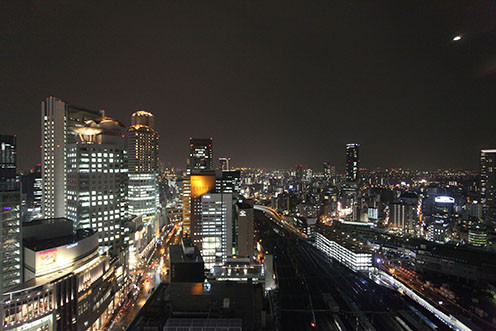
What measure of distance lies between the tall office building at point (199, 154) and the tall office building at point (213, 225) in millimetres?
12970

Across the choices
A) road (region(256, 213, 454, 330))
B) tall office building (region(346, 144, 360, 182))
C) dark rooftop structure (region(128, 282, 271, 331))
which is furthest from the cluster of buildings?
tall office building (region(346, 144, 360, 182))

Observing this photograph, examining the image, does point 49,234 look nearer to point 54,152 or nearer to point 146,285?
point 146,285

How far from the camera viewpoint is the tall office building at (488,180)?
2033 cm

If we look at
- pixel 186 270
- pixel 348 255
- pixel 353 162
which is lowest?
pixel 348 255

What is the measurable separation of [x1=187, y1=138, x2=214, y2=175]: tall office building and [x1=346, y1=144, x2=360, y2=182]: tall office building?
2758 centimetres

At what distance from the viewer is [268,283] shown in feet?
41.6

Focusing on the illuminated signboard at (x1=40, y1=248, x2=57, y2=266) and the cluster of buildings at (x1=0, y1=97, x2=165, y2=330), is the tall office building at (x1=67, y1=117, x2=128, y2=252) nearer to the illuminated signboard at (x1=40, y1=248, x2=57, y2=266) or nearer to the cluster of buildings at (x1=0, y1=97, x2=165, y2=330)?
the cluster of buildings at (x1=0, y1=97, x2=165, y2=330)

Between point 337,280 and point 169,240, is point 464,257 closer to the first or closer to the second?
point 337,280

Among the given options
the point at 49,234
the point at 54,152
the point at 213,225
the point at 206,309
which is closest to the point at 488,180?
the point at 213,225

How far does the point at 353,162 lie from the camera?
47.3 meters

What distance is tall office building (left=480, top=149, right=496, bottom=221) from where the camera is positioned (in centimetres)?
2033

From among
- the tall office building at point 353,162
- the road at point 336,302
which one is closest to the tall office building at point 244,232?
the road at point 336,302

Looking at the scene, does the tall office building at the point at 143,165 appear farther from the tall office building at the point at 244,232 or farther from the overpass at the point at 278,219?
the overpass at the point at 278,219

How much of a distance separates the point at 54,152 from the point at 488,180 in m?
29.1
